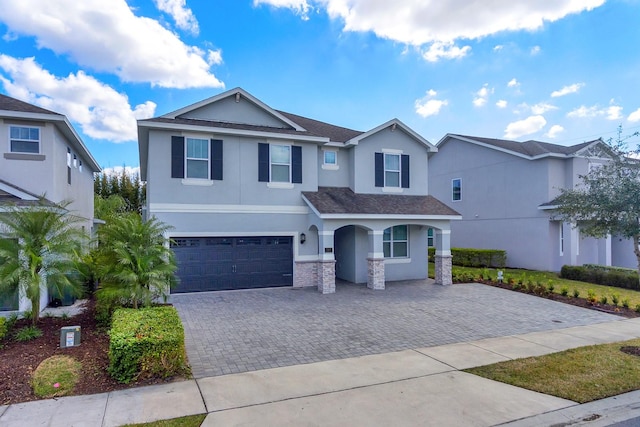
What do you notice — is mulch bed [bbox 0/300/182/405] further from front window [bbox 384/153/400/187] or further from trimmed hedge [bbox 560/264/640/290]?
trimmed hedge [bbox 560/264/640/290]

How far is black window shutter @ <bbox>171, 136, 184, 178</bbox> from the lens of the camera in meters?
13.4

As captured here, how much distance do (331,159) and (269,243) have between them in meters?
4.73

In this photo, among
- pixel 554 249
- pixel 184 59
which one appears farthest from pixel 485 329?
pixel 184 59

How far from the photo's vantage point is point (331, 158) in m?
16.5

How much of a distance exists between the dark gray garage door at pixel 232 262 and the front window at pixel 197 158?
241 cm

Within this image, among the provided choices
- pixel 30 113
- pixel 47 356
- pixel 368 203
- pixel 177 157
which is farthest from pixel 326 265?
pixel 30 113

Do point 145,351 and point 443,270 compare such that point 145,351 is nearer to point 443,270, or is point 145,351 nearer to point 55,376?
point 55,376

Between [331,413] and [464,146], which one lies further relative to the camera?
[464,146]

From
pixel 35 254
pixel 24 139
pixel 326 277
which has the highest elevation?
pixel 24 139

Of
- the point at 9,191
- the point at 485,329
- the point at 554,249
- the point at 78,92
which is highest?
the point at 78,92

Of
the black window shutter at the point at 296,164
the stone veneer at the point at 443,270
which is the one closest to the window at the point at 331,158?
the black window shutter at the point at 296,164

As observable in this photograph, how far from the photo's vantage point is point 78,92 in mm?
19734

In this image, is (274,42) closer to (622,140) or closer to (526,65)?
(526,65)

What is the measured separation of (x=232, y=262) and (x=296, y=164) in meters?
4.65
